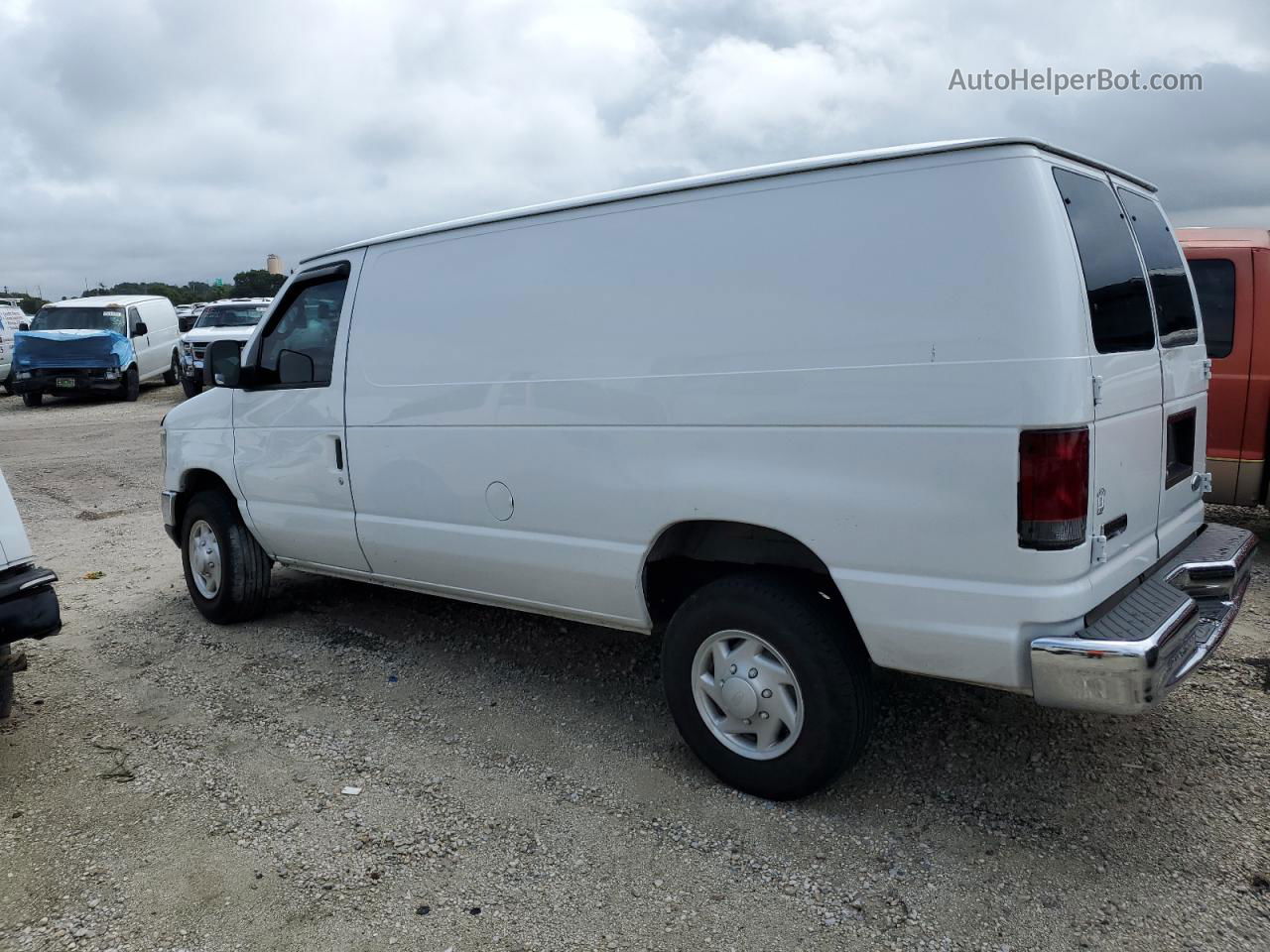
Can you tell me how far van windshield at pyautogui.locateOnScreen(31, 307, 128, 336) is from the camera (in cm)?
2012

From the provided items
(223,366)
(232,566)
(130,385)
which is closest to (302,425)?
(223,366)

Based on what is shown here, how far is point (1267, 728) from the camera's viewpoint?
13.0 feet

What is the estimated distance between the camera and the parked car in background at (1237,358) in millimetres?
6289

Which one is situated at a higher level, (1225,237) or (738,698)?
(1225,237)

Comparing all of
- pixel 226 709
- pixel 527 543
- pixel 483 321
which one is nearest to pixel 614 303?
pixel 483 321

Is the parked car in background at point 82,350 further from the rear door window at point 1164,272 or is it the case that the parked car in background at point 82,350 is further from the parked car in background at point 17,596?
the rear door window at point 1164,272

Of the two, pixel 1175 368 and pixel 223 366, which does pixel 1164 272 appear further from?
pixel 223 366

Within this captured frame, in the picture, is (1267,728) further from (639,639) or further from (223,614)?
(223,614)

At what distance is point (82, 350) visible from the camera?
19.8 m

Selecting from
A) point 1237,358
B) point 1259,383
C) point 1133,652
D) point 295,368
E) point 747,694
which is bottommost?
point 747,694

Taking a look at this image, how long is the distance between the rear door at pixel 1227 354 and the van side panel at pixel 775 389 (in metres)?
4.00

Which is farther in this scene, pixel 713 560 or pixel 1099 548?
pixel 713 560

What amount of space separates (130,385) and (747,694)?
66.7ft

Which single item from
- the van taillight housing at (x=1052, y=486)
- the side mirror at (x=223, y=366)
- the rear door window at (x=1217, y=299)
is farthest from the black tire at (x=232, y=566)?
the rear door window at (x=1217, y=299)
